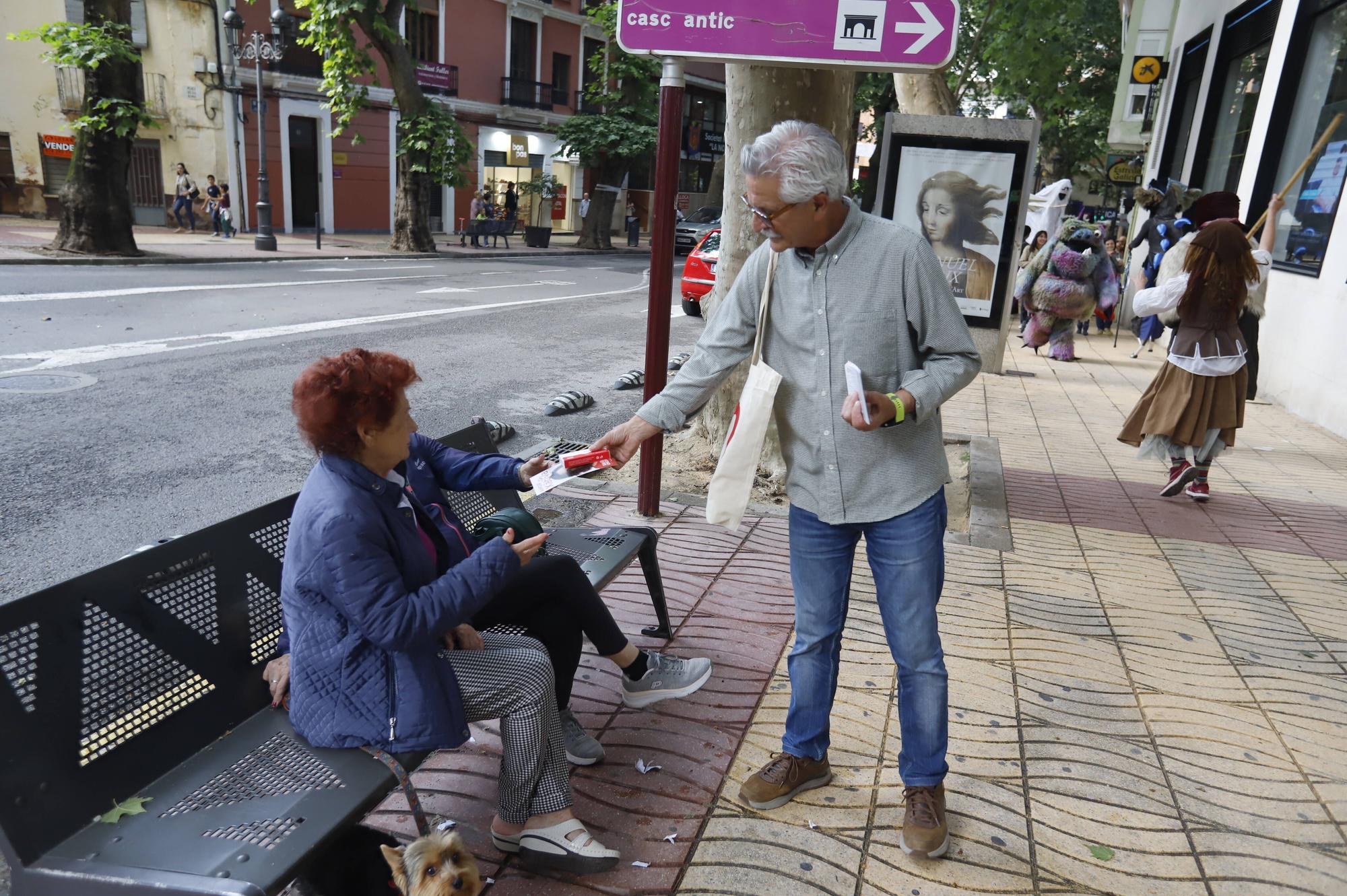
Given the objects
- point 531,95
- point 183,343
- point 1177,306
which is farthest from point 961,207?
point 531,95

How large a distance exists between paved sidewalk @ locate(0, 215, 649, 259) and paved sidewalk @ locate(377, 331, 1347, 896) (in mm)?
15992

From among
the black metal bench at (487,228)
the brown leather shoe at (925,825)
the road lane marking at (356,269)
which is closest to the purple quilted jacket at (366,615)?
the brown leather shoe at (925,825)

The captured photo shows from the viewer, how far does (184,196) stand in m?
Answer: 25.9

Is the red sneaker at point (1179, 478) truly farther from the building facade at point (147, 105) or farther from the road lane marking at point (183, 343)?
the building facade at point (147, 105)

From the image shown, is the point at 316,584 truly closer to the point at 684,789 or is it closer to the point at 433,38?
the point at 684,789

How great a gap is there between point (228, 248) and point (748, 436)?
22271mm

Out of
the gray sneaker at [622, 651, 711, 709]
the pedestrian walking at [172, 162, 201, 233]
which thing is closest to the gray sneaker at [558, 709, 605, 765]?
the gray sneaker at [622, 651, 711, 709]

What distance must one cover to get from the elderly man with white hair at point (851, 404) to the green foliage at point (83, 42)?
16691 mm

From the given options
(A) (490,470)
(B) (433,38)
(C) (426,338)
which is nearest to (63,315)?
(C) (426,338)

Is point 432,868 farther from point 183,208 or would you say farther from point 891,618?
point 183,208

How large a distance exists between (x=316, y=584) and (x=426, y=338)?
9077mm

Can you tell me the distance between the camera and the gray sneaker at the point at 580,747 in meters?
2.90

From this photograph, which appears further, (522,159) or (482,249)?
(522,159)

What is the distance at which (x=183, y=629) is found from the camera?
90.5 inches
